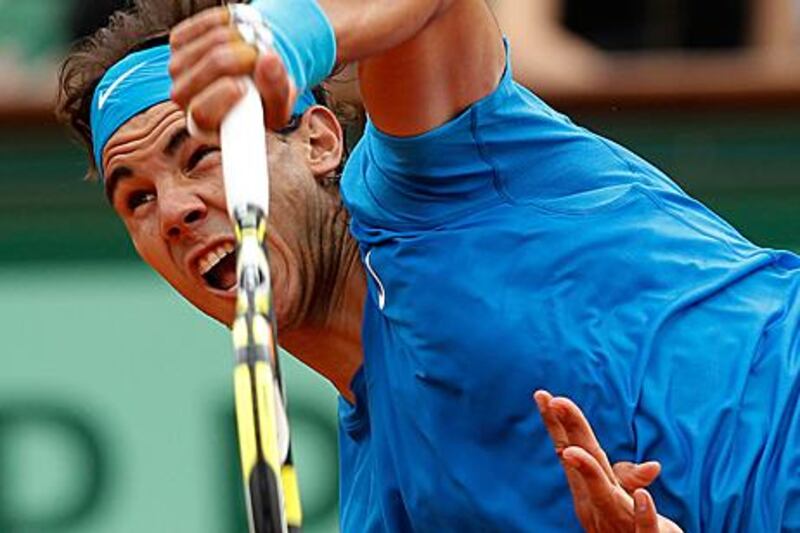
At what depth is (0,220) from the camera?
529 centimetres

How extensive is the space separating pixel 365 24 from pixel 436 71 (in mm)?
374

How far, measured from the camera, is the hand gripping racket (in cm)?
220

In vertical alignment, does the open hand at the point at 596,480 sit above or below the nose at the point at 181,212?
below

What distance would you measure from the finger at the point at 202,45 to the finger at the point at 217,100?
0.03m

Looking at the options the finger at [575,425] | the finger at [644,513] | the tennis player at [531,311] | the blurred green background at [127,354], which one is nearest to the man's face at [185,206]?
the tennis player at [531,311]

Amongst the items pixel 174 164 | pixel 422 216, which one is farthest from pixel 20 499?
pixel 422 216

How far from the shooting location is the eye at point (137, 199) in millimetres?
3279

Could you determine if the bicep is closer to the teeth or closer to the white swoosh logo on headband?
the teeth

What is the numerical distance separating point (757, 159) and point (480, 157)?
2.47 m

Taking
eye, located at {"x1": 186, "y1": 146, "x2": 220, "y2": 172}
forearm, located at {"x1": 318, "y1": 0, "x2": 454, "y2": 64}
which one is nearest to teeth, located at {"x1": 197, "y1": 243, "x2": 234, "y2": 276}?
eye, located at {"x1": 186, "y1": 146, "x2": 220, "y2": 172}

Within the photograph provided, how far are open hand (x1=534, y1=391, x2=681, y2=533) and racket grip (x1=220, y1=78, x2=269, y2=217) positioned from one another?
45cm

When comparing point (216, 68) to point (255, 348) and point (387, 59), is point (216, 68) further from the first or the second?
point (387, 59)

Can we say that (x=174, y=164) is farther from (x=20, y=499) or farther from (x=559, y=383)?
(x=20, y=499)

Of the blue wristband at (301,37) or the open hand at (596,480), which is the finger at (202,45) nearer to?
the blue wristband at (301,37)
